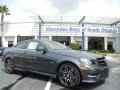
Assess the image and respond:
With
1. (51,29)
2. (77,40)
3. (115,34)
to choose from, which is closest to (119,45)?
(115,34)

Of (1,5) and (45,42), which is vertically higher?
(1,5)

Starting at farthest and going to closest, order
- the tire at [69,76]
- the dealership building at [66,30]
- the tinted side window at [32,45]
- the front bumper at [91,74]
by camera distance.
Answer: the dealership building at [66,30] → the tinted side window at [32,45] → the tire at [69,76] → the front bumper at [91,74]

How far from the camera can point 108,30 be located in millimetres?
37969

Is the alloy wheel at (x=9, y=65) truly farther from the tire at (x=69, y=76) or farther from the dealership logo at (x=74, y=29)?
the dealership logo at (x=74, y=29)

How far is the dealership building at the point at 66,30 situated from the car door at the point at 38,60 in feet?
92.6

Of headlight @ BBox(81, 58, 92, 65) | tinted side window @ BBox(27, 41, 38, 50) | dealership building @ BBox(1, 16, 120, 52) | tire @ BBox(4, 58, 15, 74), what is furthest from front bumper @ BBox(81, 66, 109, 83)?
dealership building @ BBox(1, 16, 120, 52)

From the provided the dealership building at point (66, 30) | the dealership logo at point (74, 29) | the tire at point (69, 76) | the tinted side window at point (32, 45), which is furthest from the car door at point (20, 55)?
the dealership logo at point (74, 29)

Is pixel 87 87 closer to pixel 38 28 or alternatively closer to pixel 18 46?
pixel 18 46

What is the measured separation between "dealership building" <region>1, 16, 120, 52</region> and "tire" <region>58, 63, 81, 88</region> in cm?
2937

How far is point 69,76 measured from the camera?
6.62m

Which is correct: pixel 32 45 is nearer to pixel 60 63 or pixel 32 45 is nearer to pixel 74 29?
pixel 60 63

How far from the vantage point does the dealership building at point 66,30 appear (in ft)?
121

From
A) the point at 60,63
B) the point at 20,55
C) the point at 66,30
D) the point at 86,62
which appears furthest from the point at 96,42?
the point at 86,62

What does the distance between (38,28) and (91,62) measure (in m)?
31.2
